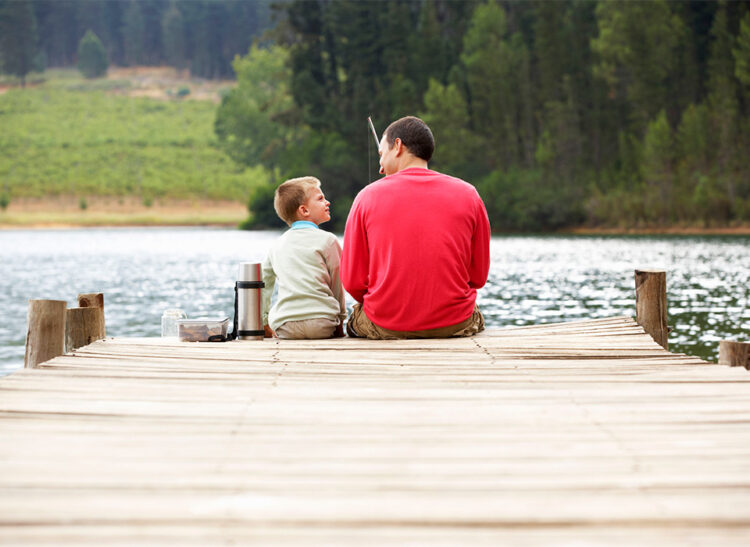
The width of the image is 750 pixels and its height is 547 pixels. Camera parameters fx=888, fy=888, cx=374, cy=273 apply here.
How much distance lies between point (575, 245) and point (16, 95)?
73.2 metres

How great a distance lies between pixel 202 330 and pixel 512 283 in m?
17.4

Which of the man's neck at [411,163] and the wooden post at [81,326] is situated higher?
the man's neck at [411,163]

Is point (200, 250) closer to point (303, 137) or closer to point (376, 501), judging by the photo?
point (303, 137)

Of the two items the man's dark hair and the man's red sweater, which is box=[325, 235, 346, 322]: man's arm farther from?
the man's dark hair

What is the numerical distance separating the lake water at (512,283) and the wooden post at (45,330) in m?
6.04

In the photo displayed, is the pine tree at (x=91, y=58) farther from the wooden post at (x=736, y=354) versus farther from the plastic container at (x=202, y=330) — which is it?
the wooden post at (x=736, y=354)

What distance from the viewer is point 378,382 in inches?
136

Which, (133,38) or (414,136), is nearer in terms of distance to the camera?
(414,136)

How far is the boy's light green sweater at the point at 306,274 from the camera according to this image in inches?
183

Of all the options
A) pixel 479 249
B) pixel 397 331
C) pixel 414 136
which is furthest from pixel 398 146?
pixel 397 331

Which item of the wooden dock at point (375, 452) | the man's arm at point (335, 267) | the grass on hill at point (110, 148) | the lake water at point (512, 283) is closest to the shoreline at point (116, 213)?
the grass on hill at point (110, 148)

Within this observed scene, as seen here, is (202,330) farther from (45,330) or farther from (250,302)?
(45,330)

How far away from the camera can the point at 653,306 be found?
530 cm

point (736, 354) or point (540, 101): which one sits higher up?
point (540, 101)
